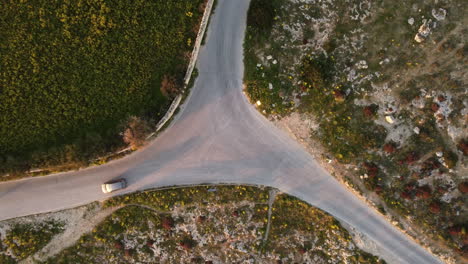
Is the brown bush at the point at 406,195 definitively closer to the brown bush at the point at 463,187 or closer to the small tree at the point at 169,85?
the brown bush at the point at 463,187

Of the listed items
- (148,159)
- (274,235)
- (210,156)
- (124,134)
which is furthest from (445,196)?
(124,134)

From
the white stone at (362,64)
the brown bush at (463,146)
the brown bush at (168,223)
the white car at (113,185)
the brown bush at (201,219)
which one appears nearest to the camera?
the white car at (113,185)

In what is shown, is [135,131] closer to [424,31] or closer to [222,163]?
[222,163]

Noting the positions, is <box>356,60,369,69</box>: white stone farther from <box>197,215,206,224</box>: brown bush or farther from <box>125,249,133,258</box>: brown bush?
<box>125,249,133,258</box>: brown bush

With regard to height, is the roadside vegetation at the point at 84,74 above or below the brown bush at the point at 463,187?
above

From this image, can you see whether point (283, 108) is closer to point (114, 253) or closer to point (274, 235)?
point (274, 235)

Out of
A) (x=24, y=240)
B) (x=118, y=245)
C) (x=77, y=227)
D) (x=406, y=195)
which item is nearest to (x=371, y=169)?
(x=406, y=195)

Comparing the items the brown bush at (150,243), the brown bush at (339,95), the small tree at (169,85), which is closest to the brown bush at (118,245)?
the brown bush at (150,243)
